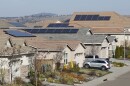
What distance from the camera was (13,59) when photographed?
37344 millimetres

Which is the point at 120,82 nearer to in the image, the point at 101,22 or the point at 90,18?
the point at 101,22

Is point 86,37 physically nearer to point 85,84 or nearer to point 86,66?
point 86,66

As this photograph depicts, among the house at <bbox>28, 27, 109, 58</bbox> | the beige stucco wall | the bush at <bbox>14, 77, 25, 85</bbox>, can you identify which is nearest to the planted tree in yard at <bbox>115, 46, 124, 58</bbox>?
the house at <bbox>28, 27, 109, 58</bbox>

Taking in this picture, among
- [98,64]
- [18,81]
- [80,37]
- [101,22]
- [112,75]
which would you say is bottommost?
[112,75]

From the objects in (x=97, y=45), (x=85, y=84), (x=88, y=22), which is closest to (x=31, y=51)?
(x=85, y=84)

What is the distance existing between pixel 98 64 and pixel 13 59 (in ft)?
57.7

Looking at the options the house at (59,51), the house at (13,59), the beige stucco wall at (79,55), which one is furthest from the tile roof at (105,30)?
the house at (13,59)

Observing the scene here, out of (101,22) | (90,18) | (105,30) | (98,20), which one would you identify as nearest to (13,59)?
(105,30)

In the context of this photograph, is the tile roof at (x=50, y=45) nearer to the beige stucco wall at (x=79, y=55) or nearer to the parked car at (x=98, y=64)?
the beige stucco wall at (x=79, y=55)

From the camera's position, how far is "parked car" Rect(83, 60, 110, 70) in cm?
5244

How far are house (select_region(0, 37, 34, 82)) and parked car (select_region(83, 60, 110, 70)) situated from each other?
13550mm

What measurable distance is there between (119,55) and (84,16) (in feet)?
77.1

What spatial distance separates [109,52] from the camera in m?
70.9

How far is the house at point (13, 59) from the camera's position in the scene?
36312mm
